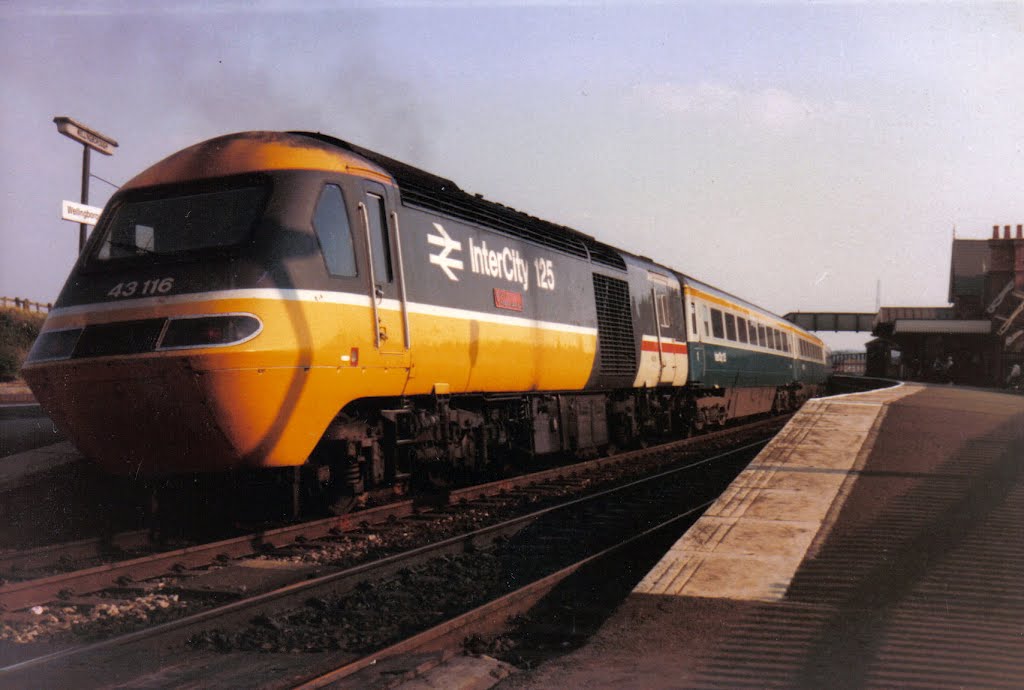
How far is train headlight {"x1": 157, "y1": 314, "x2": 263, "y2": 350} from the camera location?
269 inches

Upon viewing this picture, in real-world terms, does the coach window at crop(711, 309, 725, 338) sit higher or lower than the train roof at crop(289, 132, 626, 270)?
lower

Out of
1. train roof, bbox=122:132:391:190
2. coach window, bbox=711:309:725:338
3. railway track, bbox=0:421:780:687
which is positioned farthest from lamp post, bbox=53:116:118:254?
coach window, bbox=711:309:725:338

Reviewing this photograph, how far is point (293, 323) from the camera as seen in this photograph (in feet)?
23.6

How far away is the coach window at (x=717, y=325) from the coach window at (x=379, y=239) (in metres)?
13.2

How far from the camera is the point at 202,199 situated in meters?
7.75

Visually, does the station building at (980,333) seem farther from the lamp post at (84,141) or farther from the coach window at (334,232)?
the coach window at (334,232)

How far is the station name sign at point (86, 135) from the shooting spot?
14.0 metres

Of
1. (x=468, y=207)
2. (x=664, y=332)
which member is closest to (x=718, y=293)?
(x=664, y=332)

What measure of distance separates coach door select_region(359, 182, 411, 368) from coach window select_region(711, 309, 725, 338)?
13.1 m

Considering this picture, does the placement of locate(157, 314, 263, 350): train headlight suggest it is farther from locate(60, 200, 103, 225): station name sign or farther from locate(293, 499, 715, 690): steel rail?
locate(60, 200, 103, 225): station name sign

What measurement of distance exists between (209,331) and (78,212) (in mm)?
7412

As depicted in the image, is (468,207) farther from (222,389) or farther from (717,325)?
(717,325)

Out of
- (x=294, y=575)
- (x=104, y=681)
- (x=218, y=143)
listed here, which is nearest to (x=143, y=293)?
(x=218, y=143)

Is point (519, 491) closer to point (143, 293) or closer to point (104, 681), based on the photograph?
point (143, 293)
